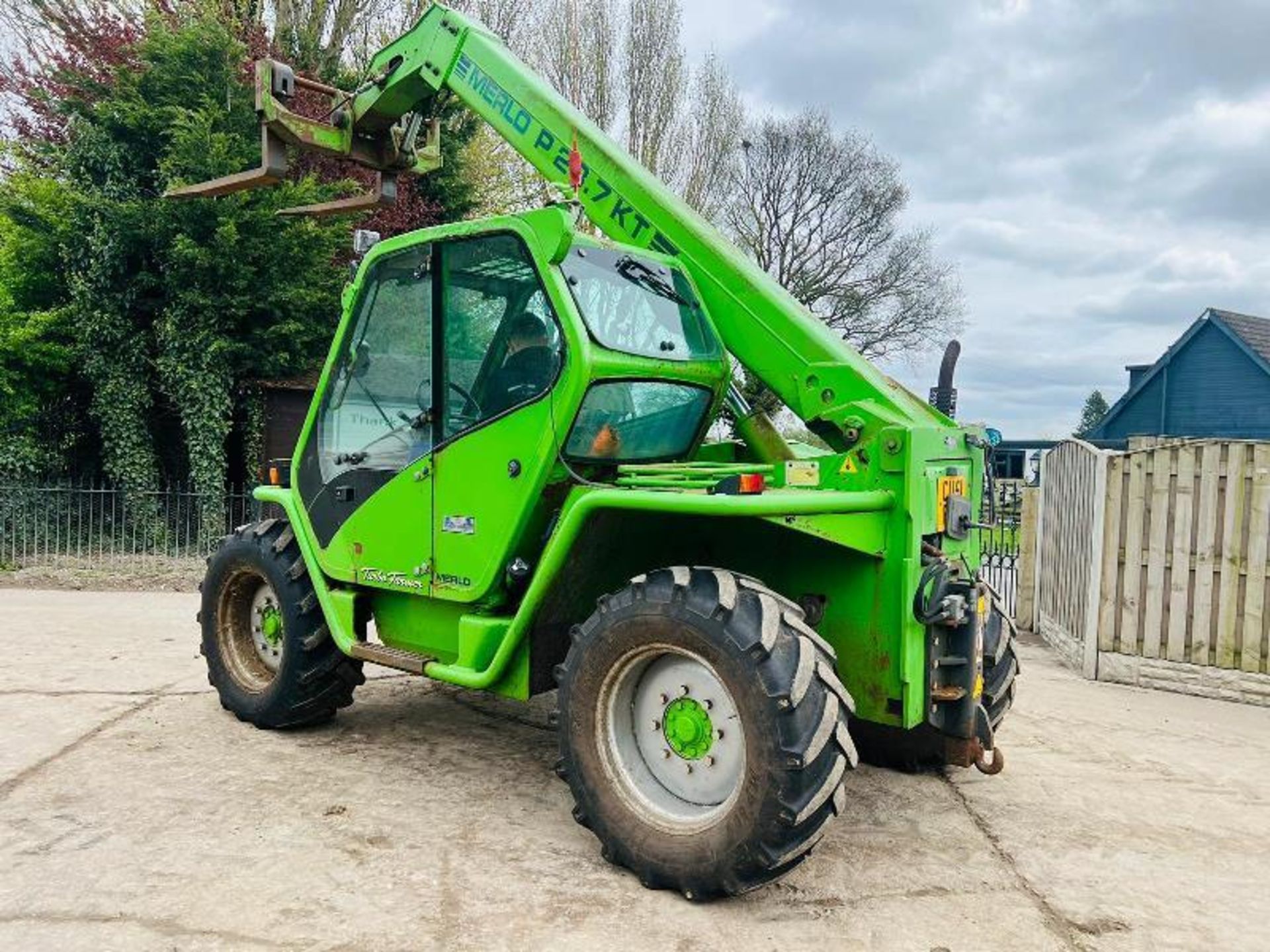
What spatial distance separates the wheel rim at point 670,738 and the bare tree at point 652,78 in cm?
2076

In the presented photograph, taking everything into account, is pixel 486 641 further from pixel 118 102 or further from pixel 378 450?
pixel 118 102

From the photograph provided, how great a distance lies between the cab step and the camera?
4.24 meters

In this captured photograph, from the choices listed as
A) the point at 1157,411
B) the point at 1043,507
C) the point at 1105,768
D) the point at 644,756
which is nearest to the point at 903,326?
the point at 1157,411

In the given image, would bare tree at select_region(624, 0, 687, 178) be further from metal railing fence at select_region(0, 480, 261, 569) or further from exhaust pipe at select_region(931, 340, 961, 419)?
exhaust pipe at select_region(931, 340, 961, 419)

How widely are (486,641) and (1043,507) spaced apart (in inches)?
242

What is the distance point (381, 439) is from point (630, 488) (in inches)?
57.7

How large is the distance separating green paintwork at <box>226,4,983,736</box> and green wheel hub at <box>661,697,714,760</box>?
0.02 meters

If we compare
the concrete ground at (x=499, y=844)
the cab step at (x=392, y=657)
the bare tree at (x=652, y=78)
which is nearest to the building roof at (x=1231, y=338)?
the bare tree at (x=652, y=78)

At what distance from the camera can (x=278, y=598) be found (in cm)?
481

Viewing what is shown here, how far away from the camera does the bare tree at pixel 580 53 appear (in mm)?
21453

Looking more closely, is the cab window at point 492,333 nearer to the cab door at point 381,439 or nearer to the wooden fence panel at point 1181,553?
the cab door at point 381,439

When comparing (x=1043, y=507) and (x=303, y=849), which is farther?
(x=1043, y=507)

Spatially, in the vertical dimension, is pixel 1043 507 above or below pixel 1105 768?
above

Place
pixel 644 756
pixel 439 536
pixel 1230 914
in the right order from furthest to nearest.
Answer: pixel 439 536, pixel 644 756, pixel 1230 914
